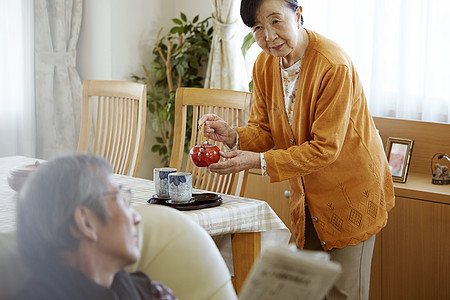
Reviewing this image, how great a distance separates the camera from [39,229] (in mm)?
1017

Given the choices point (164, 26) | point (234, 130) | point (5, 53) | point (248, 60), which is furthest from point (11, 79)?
point (234, 130)

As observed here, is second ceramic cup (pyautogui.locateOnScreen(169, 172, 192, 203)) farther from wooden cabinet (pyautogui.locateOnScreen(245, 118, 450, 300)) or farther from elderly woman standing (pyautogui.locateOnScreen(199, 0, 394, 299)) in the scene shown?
wooden cabinet (pyautogui.locateOnScreen(245, 118, 450, 300))

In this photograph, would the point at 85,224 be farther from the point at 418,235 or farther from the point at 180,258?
the point at 418,235

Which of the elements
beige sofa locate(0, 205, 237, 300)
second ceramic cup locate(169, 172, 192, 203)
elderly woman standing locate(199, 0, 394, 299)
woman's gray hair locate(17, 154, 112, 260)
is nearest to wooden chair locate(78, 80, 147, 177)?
elderly woman standing locate(199, 0, 394, 299)

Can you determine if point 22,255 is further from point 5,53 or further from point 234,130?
point 5,53

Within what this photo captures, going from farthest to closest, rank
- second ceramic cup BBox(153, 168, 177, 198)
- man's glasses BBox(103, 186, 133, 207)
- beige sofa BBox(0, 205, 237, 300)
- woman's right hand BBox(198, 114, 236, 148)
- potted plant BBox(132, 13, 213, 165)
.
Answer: potted plant BBox(132, 13, 213, 165)
woman's right hand BBox(198, 114, 236, 148)
second ceramic cup BBox(153, 168, 177, 198)
beige sofa BBox(0, 205, 237, 300)
man's glasses BBox(103, 186, 133, 207)

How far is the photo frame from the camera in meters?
2.89

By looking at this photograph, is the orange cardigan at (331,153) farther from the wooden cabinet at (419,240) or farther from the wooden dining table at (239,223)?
the wooden cabinet at (419,240)

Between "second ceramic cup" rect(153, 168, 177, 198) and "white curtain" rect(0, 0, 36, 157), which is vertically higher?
"white curtain" rect(0, 0, 36, 157)

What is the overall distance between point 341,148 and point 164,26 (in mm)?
2599

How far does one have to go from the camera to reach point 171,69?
4098 millimetres

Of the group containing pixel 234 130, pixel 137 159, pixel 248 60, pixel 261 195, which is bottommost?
pixel 261 195

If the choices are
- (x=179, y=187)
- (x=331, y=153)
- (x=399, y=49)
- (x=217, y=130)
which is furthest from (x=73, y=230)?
(x=399, y=49)

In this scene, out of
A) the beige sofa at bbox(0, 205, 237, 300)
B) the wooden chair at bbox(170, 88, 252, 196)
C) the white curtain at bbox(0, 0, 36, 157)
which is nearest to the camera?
the beige sofa at bbox(0, 205, 237, 300)
